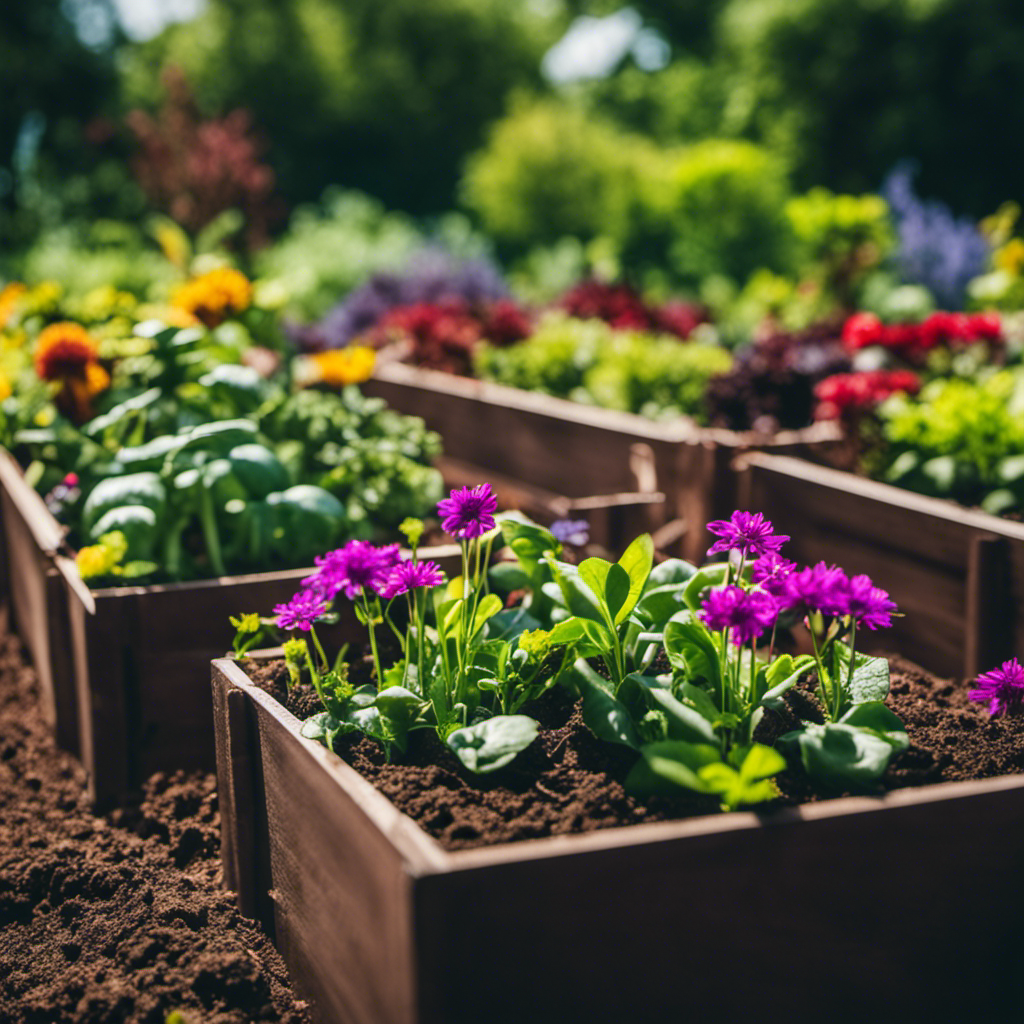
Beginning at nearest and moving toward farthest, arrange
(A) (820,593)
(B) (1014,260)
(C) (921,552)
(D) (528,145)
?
(A) (820,593), (C) (921,552), (B) (1014,260), (D) (528,145)

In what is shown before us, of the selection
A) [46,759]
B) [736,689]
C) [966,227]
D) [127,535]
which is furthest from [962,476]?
[966,227]

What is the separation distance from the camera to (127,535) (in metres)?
2.45

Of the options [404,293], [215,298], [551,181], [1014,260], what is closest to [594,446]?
[215,298]

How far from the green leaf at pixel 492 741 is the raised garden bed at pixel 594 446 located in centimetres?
162

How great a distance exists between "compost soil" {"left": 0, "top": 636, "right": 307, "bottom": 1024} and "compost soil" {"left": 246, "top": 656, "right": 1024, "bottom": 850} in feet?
1.33

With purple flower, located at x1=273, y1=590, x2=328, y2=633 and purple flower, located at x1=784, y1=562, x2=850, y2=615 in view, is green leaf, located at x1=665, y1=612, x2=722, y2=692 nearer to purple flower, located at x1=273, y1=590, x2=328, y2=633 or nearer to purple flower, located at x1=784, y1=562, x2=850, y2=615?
purple flower, located at x1=784, y1=562, x2=850, y2=615

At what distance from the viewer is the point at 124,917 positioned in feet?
6.05

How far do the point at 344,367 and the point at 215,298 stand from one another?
1.64 feet

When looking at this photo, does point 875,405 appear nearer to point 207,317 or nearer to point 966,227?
point 207,317

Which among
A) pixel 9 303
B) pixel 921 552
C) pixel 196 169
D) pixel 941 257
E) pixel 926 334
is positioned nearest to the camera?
pixel 921 552

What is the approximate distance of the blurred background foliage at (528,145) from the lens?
7.70 meters

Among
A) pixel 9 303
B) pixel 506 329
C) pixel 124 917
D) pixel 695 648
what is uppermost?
pixel 9 303

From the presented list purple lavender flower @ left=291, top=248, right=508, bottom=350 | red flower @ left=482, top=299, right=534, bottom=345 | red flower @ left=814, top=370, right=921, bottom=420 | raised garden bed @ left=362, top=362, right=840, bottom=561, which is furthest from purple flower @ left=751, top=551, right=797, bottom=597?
purple lavender flower @ left=291, top=248, right=508, bottom=350

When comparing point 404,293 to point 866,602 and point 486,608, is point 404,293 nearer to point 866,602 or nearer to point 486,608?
point 486,608
